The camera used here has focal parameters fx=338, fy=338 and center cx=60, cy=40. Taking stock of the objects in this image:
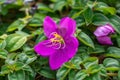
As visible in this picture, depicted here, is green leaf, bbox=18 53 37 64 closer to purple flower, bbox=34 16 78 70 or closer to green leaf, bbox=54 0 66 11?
purple flower, bbox=34 16 78 70

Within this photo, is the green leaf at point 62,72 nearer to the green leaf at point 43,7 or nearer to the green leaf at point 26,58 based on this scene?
the green leaf at point 26,58

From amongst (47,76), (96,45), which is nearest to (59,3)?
(96,45)

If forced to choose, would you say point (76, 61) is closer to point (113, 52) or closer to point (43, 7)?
point (113, 52)

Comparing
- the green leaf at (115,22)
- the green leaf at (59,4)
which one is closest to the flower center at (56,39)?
the green leaf at (115,22)

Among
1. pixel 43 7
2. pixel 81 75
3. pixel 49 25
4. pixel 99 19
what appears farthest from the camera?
pixel 43 7

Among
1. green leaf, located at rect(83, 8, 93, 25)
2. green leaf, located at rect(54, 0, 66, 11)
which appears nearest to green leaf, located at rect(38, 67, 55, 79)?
green leaf, located at rect(83, 8, 93, 25)

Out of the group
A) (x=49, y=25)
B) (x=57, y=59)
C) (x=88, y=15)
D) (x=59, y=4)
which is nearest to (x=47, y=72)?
(x=57, y=59)

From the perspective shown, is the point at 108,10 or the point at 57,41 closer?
the point at 57,41
